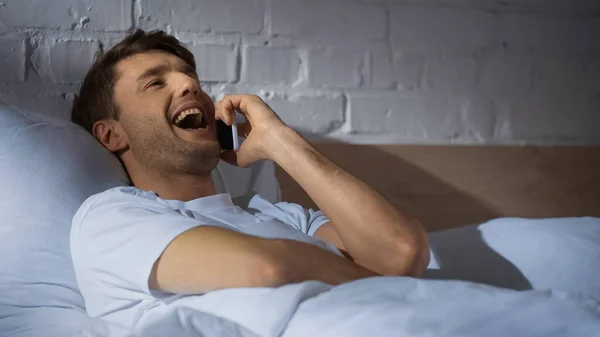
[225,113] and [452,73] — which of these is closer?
[225,113]

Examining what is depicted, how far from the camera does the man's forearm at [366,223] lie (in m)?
1.01

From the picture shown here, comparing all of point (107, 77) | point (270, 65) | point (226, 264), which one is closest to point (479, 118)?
point (270, 65)

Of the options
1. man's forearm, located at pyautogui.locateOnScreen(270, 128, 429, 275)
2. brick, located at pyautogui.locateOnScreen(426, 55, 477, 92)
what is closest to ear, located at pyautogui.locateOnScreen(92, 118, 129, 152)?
man's forearm, located at pyautogui.locateOnScreen(270, 128, 429, 275)

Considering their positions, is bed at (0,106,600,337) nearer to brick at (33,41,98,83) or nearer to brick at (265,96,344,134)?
brick at (265,96,344,134)

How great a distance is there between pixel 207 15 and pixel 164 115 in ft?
1.30

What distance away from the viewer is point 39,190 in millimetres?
1037

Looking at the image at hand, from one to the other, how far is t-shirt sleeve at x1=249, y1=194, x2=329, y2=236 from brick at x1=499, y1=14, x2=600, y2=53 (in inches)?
30.3

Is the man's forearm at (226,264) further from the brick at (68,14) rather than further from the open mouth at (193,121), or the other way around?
the brick at (68,14)

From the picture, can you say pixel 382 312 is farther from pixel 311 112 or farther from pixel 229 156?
pixel 311 112

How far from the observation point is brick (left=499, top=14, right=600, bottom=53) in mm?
1704

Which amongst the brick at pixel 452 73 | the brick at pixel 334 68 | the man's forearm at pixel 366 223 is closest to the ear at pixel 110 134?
the man's forearm at pixel 366 223

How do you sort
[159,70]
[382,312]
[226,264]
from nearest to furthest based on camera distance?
[382,312] → [226,264] → [159,70]

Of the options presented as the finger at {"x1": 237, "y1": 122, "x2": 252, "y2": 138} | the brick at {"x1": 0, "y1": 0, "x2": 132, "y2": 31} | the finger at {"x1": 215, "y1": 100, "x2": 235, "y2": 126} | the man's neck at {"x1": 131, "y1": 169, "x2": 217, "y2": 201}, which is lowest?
the man's neck at {"x1": 131, "y1": 169, "x2": 217, "y2": 201}

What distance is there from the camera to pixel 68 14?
4.66 ft
